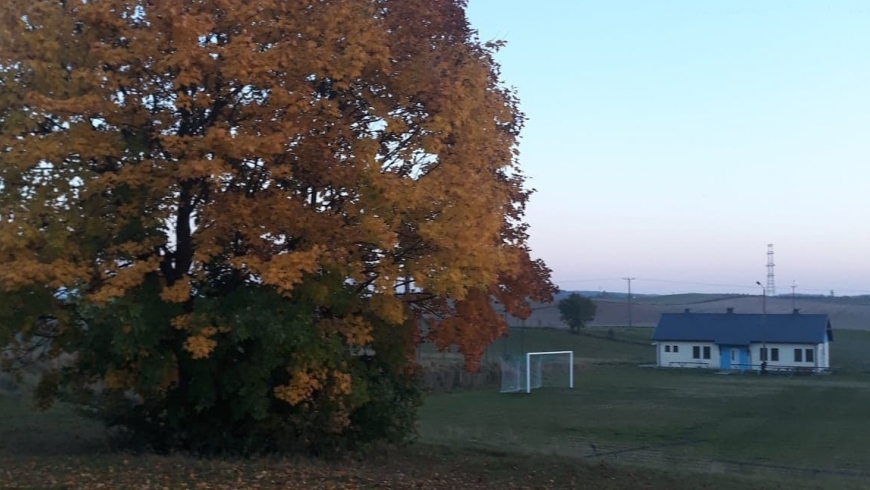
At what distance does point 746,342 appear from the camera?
9281 centimetres

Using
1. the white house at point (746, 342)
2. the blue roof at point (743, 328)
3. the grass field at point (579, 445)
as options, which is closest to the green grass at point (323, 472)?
the grass field at point (579, 445)

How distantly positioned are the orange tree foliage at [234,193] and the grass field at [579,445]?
5.16 ft

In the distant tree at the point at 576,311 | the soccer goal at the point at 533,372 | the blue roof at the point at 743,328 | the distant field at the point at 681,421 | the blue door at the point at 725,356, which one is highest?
the distant tree at the point at 576,311

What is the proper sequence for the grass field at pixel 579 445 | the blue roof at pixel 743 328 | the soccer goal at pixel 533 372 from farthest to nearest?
1. the blue roof at pixel 743 328
2. the soccer goal at pixel 533 372
3. the grass field at pixel 579 445

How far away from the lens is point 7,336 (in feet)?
47.9

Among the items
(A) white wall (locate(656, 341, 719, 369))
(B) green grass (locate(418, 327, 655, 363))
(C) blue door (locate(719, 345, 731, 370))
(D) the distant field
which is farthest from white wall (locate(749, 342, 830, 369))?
(B) green grass (locate(418, 327, 655, 363))

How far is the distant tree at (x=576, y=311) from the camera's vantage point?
107 meters

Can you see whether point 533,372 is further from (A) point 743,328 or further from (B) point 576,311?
(B) point 576,311

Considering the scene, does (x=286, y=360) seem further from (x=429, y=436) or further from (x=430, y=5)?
(x=429, y=436)

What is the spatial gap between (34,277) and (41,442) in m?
7.46

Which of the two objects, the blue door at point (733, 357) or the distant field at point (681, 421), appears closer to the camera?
the distant field at point (681, 421)

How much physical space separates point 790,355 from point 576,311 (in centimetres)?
2339

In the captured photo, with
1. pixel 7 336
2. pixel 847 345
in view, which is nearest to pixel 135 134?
pixel 7 336

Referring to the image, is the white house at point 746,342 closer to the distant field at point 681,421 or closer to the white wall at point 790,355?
the white wall at point 790,355
